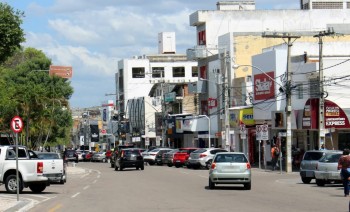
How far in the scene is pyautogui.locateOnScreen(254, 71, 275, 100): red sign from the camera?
58.8 m

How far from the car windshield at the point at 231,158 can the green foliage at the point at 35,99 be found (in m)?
15.8

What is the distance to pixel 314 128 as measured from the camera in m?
49.0

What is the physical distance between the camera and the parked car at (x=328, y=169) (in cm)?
3209

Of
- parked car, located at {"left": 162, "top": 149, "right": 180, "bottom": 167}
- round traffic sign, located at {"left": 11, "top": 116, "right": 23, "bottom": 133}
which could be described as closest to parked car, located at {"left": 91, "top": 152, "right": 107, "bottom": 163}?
parked car, located at {"left": 162, "top": 149, "right": 180, "bottom": 167}

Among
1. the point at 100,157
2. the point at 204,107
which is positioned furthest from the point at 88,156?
the point at 204,107

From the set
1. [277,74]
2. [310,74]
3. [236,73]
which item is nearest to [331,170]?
[310,74]

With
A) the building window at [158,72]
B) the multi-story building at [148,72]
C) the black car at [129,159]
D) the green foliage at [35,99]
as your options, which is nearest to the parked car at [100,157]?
the green foliage at [35,99]

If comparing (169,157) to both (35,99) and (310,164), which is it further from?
(310,164)

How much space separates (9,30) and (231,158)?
1044 centimetres

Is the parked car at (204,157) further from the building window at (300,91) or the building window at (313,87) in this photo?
the building window at (313,87)

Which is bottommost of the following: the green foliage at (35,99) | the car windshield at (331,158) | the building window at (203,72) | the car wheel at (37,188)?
the car wheel at (37,188)

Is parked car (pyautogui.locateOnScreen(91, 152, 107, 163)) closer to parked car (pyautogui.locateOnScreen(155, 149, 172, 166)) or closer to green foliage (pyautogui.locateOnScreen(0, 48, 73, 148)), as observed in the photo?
green foliage (pyautogui.locateOnScreen(0, 48, 73, 148))

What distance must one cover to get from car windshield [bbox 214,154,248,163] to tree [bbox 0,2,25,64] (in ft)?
30.9

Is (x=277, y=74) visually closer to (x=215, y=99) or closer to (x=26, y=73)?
(x=215, y=99)
